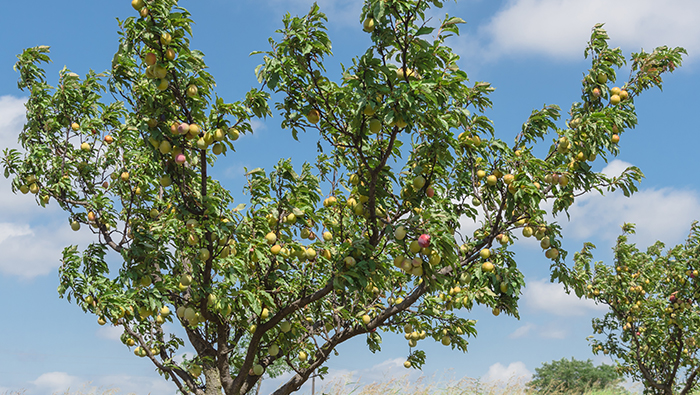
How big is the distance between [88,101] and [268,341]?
468 cm

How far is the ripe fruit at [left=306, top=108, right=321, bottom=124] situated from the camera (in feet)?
16.8

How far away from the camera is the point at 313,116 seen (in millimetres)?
5148

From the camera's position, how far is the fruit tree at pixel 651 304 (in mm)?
11648

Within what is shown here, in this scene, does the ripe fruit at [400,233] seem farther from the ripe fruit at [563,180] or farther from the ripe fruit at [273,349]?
the ripe fruit at [273,349]

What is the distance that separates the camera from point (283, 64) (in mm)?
4941

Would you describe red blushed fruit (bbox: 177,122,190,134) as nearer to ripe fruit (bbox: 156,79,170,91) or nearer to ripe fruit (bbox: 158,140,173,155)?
ripe fruit (bbox: 158,140,173,155)

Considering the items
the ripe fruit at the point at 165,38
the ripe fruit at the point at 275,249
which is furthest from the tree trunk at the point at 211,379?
the ripe fruit at the point at 165,38

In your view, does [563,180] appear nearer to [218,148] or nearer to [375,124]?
[375,124]

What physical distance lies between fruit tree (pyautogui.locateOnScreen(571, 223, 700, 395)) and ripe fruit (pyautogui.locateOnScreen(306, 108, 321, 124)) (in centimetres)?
925

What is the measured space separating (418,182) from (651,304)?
994cm

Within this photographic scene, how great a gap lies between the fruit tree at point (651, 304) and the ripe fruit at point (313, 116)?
30.4ft

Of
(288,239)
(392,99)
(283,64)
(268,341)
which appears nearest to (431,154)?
(392,99)

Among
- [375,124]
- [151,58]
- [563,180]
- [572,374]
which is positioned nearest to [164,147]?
[151,58]

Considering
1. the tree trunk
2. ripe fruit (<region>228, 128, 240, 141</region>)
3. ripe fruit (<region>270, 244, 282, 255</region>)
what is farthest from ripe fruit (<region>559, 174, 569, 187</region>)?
the tree trunk
